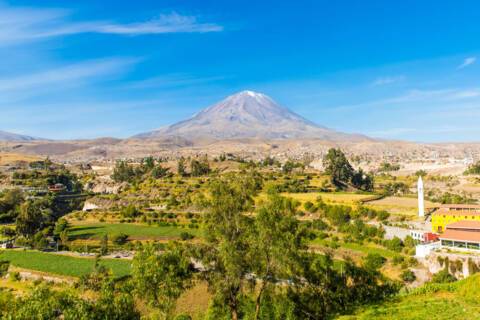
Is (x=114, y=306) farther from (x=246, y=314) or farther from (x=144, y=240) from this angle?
(x=144, y=240)

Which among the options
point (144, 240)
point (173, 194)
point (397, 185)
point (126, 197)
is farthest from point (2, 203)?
point (397, 185)

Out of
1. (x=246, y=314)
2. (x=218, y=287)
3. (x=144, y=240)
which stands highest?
(x=218, y=287)

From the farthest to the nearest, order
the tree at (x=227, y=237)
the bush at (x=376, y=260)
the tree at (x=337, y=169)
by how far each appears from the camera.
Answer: the tree at (x=337, y=169)
the bush at (x=376, y=260)
the tree at (x=227, y=237)

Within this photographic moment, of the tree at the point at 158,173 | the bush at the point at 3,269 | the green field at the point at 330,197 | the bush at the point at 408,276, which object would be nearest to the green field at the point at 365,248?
the bush at the point at 408,276

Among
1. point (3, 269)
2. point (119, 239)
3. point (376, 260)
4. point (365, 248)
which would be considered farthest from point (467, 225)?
point (3, 269)

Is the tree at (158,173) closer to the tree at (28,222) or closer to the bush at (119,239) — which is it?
the tree at (28,222)

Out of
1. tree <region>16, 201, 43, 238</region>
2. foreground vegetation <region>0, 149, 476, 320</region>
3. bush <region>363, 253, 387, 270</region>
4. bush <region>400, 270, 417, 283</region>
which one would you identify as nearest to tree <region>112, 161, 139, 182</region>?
foreground vegetation <region>0, 149, 476, 320</region>
